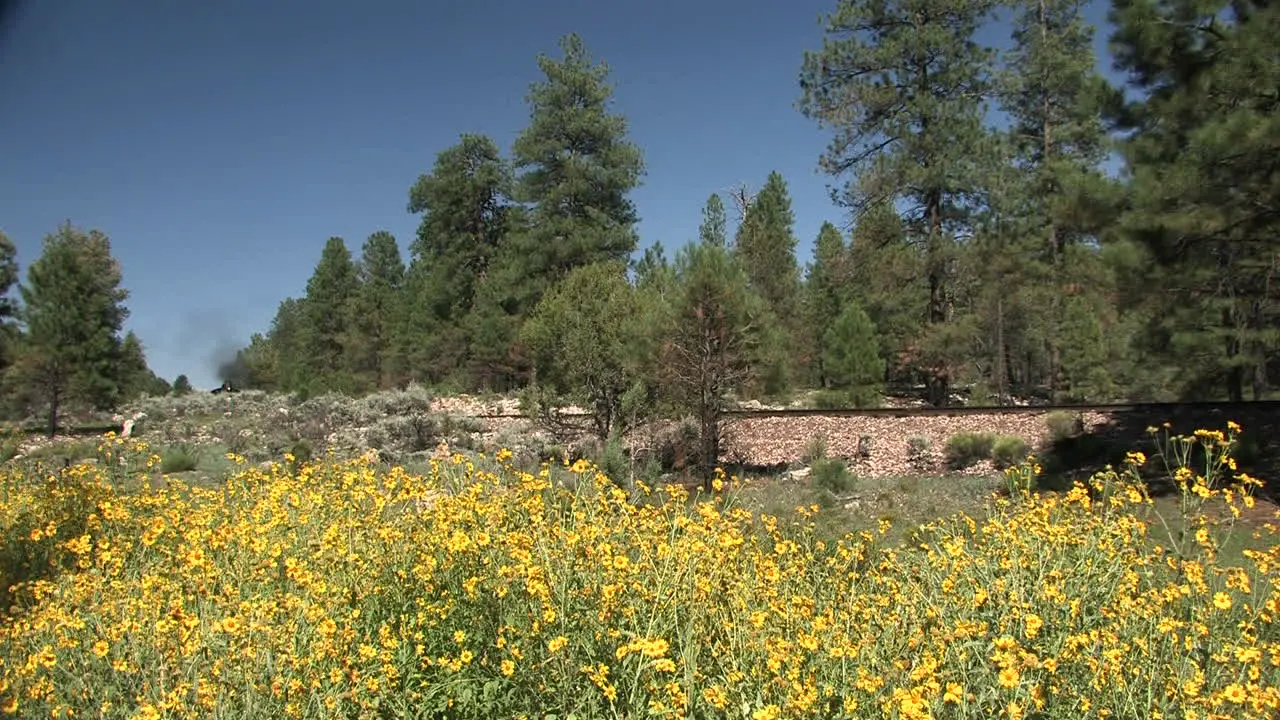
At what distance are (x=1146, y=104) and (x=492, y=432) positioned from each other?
13.9m

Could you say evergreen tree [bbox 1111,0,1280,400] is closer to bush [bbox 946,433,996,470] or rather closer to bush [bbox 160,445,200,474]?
bush [bbox 946,433,996,470]

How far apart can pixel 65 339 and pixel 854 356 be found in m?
25.0

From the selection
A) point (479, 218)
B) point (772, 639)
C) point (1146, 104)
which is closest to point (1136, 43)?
point (1146, 104)

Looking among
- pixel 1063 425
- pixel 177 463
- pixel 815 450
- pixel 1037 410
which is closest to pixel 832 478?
pixel 815 450

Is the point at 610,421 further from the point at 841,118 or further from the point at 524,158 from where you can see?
the point at 524,158

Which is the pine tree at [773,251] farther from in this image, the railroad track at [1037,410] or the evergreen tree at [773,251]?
the railroad track at [1037,410]

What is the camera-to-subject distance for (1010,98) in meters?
30.9

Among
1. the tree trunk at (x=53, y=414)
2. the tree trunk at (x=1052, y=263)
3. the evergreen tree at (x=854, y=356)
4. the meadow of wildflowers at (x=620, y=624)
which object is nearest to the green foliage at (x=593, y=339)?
the evergreen tree at (x=854, y=356)

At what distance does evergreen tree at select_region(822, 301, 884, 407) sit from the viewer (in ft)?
89.2

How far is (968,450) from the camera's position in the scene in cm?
1386

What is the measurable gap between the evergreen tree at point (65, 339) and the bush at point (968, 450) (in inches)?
990

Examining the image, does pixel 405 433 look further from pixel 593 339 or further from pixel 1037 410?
pixel 1037 410

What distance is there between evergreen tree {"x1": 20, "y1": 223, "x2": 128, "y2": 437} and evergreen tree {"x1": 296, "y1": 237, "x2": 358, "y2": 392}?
24007mm

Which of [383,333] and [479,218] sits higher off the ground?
[479,218]
